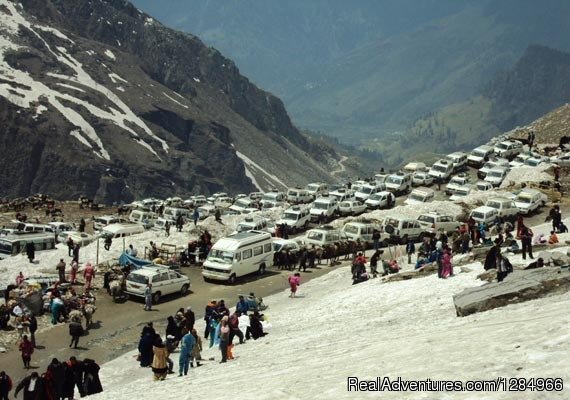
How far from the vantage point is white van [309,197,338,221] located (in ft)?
199

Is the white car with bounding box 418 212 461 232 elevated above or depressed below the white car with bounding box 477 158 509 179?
below

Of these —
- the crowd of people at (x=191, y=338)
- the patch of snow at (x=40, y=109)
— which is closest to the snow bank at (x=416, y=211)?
the crowd of people at (x=191, y=338)

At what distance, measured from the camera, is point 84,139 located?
171625mm

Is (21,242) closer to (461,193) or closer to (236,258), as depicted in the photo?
(236,258)

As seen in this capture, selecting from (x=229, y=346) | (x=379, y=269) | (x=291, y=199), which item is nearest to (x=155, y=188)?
(x=291, y=199)

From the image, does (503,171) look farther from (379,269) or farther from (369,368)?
(369,368)

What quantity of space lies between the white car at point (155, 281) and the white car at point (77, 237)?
16391 mm

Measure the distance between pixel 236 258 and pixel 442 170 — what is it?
42.9m

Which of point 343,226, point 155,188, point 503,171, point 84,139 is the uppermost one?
point 84,139

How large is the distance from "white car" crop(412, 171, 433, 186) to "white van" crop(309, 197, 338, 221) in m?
16.5

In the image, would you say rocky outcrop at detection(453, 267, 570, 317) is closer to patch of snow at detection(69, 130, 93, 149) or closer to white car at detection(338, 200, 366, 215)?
white car at detection(338, 200, 366, 215)

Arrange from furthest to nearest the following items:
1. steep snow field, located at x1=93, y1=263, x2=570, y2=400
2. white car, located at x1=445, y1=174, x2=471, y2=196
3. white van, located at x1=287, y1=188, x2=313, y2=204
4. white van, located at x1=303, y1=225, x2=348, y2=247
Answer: white van, located at x1=287, y1=188, x2=313, y2=204
white car, located at x1=445, y1=174, x2=471, y2=196
white van, located at x1=303, y1=225, x2=348, y2=247
steep snow field, located at x1=93, y1=263, x2=570, y2=400

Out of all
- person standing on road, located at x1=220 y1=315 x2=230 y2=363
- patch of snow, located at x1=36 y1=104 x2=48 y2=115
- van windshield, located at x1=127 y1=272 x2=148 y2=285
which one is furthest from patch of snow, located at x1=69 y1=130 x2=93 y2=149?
person standing on road, located at x1=220 y1=315 x2=230 y2=363

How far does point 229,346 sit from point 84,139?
512 feet
